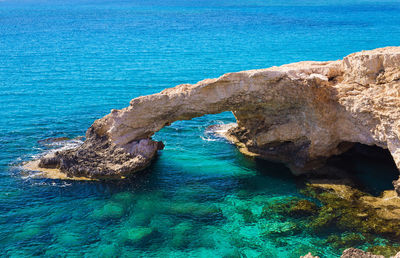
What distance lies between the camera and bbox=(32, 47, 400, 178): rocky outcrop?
61.6ft

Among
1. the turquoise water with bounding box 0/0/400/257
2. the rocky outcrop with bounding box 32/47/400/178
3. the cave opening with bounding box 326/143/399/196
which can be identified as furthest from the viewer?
the cave opening with bounding box 326/143/399/196

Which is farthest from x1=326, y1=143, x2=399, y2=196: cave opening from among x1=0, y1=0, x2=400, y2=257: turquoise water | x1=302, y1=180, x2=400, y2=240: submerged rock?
x1=0, y1=0, x2=400, y2=257: turquoise water

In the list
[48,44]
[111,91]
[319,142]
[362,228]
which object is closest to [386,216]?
[362,228]

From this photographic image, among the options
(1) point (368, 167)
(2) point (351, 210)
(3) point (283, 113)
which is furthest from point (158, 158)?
(1) point (368, 167)

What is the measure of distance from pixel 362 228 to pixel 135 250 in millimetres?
8731

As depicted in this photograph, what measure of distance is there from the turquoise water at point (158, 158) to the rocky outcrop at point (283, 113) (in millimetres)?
1332

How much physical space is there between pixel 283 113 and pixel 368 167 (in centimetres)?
510

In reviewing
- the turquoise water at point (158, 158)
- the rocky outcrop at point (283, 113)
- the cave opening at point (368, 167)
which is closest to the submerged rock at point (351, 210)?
the cave opening at point (368, 167)

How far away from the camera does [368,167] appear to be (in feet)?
73.5

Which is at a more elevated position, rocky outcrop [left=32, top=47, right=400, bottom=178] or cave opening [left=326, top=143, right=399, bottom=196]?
rocky outcrop [left=32, top=47, right=400, bottom=178]

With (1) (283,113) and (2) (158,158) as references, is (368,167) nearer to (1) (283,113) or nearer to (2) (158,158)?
(1) (283,113)

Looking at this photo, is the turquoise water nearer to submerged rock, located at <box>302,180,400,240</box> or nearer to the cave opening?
submerged rock, located at <box>302,180,400,240</box>

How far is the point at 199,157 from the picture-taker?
2456cm

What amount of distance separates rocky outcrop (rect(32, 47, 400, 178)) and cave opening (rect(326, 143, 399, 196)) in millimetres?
819
